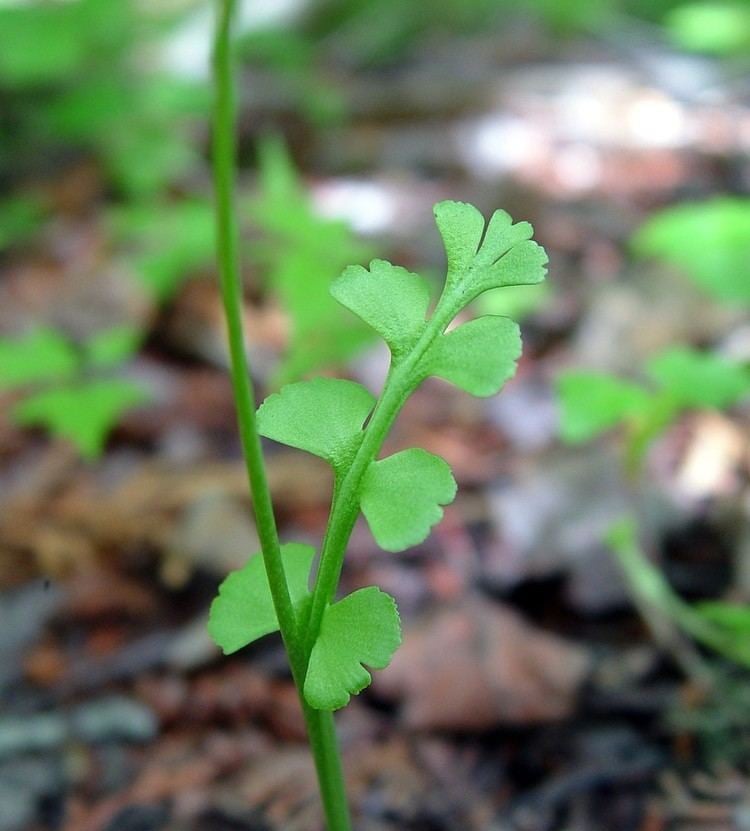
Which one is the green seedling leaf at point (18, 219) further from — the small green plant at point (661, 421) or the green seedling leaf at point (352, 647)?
the green seedling leaf at point (352, 647)

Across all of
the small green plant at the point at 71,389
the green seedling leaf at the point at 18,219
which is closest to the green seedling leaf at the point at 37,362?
the small green plant at the point at 71,389

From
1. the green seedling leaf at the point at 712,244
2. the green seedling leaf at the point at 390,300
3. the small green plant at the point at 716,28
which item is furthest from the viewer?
the small green plant at the point at 716,28

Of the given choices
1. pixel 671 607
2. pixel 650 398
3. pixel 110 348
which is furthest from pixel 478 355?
pixel 110 348

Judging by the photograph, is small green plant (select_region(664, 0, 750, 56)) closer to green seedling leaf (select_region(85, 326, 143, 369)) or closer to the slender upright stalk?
green seedling leaf (select_region(85, 326, 143, 369))

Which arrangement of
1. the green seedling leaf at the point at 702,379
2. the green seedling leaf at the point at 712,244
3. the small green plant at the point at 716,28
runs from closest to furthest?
the green seedling leaf at the point at 702,379
the green seedling leaf at the point at 712,244
the small green plant at the point at 716,28

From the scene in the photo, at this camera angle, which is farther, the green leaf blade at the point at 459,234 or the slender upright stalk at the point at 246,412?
the green leaf blade at the point at 459,234

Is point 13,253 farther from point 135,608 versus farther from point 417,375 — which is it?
point 417,375

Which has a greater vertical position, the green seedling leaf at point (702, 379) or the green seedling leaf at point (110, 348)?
the green seedling leaf at point (702, 379)

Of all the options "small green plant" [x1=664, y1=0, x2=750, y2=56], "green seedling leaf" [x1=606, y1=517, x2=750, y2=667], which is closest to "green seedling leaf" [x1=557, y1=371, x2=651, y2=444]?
"green seedling leaf" [x1=606, y1=517, x2=750, y2=667]
